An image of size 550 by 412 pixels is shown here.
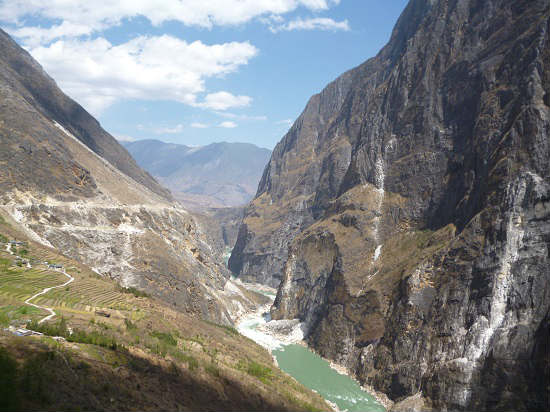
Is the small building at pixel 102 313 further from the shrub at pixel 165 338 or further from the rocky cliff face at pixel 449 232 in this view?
the rocky cliff face at pixel 449 232

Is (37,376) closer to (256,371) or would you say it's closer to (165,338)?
(165,338)

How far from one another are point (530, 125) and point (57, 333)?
165 feet

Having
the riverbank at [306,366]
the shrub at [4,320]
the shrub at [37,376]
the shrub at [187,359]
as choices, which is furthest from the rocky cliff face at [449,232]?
the shrub at [4,320]

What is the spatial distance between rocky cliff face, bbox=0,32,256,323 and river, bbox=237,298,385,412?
6657 mm

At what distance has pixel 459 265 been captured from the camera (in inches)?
1774

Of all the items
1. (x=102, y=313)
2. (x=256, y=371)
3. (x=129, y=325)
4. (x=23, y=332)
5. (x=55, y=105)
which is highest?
(x=55, y=105)

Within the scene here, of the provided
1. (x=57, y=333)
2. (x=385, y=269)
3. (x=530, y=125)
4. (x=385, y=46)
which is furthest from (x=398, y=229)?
(x=385, y=46)

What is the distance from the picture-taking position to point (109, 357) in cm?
1964

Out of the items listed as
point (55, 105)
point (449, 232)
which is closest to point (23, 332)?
point (449, 232)

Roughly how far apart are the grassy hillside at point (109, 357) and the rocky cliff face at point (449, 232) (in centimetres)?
1719

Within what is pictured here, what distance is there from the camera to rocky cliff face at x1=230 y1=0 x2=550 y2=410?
37688 mm

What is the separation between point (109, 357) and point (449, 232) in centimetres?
4603

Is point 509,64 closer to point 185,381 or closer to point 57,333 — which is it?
point 185,381

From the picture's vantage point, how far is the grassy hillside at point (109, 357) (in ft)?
49.4
